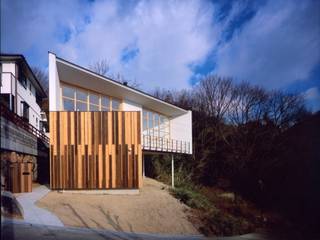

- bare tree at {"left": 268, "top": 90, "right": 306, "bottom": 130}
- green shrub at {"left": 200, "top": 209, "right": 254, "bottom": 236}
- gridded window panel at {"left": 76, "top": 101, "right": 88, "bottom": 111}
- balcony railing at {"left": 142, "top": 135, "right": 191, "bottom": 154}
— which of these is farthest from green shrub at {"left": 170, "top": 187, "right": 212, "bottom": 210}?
bare tree at {"left": 268, "top": 90, "right": 306, "bottom": 130}

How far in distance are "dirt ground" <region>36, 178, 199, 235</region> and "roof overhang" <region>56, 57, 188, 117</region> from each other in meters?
5.93

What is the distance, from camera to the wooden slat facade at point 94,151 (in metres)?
14.0

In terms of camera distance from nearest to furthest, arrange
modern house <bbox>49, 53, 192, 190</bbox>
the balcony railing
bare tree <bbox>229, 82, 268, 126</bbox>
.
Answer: modern house <bbox>49, 53, 192, 190</bbox> < the balcony railing < bare tree <bbox>229, 82, 268, 126</bbox>

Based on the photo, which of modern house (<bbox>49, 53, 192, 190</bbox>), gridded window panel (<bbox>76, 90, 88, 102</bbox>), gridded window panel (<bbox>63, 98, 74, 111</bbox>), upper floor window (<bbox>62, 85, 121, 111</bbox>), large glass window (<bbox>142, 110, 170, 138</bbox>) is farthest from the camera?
large glass window (<bbox>142, 110, 170, 138</bbox>)

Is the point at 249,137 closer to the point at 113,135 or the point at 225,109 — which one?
the point at 225,109

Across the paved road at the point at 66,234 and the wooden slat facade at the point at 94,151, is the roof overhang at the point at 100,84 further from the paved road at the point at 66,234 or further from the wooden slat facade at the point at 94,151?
the paved road at the point at 66,234

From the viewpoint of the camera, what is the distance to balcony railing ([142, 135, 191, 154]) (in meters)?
20.9

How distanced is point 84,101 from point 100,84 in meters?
1.31

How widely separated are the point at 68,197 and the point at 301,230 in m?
10.2

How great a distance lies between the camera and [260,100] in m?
30.6

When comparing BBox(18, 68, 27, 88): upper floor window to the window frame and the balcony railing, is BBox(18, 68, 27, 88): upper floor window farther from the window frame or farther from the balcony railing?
the balcony railing

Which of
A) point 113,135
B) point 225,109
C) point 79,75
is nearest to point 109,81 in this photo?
point 79,75

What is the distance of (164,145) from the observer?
75.3ft

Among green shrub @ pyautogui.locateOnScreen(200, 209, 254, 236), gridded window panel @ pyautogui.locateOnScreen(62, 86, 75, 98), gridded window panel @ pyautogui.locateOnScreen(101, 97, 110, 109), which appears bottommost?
green shrub @ pyautogui.locateOnScreen(200, 209, 254, 236)
